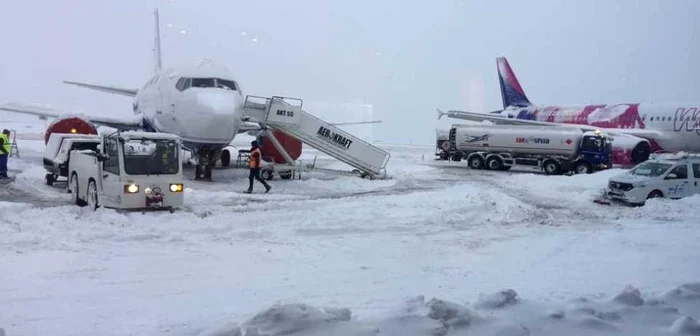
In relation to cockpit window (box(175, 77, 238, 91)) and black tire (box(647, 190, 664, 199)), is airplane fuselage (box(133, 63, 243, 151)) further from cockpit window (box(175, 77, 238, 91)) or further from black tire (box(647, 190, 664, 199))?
black tire (box(647, 190, 664, 199))

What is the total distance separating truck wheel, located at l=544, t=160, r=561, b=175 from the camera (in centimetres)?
2911

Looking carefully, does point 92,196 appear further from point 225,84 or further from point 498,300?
point 498,300

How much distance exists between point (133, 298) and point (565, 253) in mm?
6572

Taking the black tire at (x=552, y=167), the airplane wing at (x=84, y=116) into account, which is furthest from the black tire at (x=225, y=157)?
the black tire at (x=552, y=167)

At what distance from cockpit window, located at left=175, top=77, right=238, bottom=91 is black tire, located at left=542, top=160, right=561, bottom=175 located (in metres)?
16.3

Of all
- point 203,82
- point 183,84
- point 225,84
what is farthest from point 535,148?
point 183,84

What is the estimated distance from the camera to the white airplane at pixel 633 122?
102ft

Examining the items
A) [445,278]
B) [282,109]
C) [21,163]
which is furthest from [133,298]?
[21,163]

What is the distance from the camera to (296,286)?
7.33 metres

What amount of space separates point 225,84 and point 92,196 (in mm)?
8001

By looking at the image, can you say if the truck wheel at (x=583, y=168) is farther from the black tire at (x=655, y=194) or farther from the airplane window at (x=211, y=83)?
the airplane window at (x=211, y=83)

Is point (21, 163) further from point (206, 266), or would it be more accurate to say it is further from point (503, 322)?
point (503, 322)

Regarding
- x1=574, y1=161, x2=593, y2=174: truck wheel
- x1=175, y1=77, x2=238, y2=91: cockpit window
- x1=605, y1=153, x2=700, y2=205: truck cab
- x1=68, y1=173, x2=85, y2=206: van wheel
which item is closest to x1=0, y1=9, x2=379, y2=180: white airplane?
x1=175, y1=77, x2=238, y2=91: cockpit window

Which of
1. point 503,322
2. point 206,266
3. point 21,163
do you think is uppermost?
point 503,322
